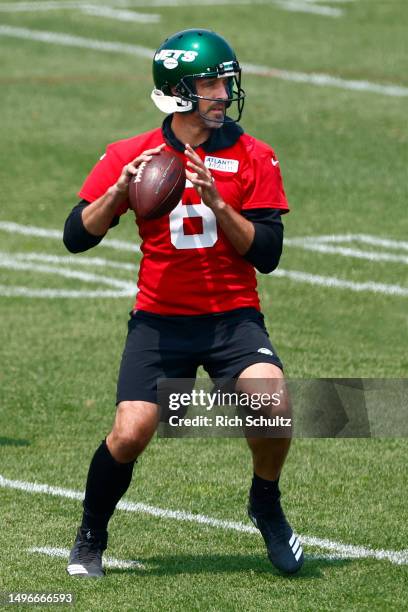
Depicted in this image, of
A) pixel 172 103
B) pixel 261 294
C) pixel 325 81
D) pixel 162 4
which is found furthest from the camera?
pixel 162 4

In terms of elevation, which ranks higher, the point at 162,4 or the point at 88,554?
the point at 88,554

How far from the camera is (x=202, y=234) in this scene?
722 centimetres

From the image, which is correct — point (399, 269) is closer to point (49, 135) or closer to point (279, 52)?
point (49, 135)

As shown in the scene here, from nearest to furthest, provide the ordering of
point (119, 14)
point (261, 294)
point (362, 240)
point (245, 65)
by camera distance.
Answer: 1. point (261, 294)
2. point (362, 240)
3. point (245, 65)
4. point (119, 14)

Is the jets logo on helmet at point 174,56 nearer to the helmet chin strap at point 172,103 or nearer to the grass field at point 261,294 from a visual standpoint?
the helmet chin strap at point 172,103

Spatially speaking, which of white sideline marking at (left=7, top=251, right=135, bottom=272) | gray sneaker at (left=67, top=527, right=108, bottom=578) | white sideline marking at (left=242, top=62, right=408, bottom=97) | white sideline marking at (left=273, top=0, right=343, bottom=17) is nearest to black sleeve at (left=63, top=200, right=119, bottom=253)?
gray sneaker at (left=67, top=527, right=108, bottom=578)

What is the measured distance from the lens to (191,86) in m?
7.29

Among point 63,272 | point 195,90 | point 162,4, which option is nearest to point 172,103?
point 195,90

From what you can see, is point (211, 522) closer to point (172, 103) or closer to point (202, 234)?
point (202, 234)

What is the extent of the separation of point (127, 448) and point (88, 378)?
12.6ft

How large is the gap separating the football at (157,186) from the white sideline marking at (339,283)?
5930mm

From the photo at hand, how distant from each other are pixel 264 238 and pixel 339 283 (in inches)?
242

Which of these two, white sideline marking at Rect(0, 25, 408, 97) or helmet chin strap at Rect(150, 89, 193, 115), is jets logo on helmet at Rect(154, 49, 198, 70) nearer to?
helmet chin strap at Rect(150, 89, 193, 115)

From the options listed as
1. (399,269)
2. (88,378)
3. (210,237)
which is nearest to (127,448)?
(210,237)
